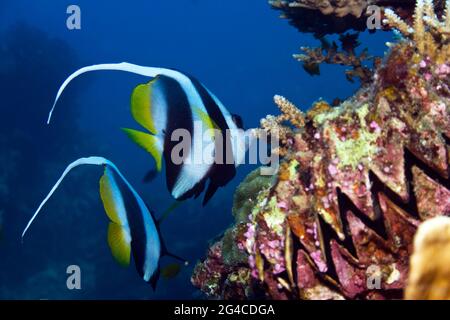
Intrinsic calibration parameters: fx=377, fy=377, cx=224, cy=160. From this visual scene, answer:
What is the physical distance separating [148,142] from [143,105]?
174 mm

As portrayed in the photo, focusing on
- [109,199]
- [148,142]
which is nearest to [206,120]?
[148,142]

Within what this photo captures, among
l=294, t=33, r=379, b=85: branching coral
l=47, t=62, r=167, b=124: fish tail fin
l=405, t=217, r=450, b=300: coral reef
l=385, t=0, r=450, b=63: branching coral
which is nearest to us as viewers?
l=405, t=217, r=450, b=300: coral reef

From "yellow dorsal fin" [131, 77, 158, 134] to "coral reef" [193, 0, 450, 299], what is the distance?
31.7 inches

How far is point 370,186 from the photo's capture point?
5.63 ft

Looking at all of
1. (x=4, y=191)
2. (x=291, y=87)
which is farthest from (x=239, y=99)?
(x=4, y=191)

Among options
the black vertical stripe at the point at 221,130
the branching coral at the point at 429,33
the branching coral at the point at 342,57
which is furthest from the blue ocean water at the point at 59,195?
the black vertical stripe at the point at 221,130

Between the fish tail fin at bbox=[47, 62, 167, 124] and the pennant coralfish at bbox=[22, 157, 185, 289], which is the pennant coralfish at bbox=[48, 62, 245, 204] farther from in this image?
the pennant coralfish at bbox=[22, 157, 185, 289]

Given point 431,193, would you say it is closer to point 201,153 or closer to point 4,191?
point 201,153

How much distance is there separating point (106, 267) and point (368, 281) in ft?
42.6

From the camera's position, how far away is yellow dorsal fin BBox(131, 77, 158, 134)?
167cm

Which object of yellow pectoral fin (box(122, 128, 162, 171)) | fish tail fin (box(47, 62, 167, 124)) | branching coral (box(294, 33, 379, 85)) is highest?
branching coral (box(294, 33, 379, 85))

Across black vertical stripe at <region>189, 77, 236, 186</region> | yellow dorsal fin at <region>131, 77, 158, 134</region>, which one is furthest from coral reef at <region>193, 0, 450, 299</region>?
yellow dorsal fin at <region>131, 77, 158, 134</region>

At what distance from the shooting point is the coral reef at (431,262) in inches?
40.7

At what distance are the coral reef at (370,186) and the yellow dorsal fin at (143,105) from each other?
81cm
